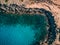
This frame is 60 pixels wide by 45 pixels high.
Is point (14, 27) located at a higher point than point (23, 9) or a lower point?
lower

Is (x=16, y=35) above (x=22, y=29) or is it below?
below

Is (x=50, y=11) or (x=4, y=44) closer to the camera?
(x=4, y=44)

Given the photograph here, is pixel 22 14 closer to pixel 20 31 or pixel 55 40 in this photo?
pixel 20 31

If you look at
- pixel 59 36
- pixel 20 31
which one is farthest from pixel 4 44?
pixel 59 36

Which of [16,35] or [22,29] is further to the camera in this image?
[22,29]

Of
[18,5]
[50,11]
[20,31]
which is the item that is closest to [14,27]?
[20,31]

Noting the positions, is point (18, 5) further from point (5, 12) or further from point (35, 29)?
point (35, 29)
